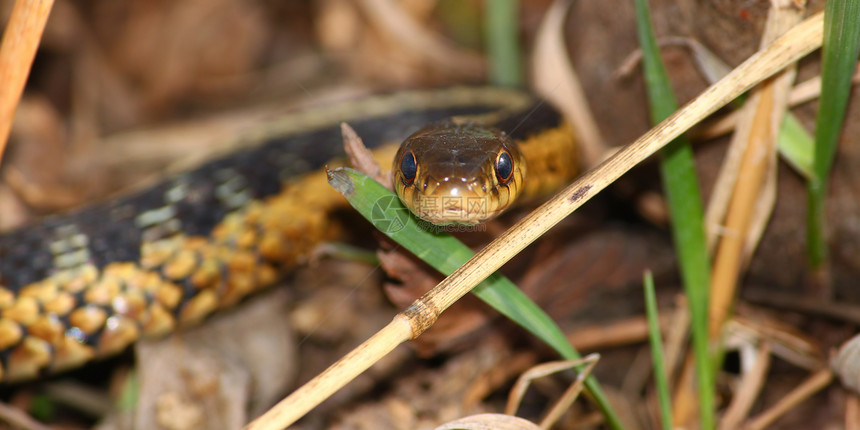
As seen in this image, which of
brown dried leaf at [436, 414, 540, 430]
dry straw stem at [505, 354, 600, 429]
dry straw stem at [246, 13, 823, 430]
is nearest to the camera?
dry straw stem at [246, 13, 823, 430]

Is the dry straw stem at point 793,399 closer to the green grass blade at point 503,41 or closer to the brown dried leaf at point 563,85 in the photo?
the brown dried leaf at point 563,85

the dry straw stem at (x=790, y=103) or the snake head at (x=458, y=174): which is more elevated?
the snake head at (x=458, y=174)

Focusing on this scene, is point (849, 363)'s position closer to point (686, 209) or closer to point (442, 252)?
point (686, 209)

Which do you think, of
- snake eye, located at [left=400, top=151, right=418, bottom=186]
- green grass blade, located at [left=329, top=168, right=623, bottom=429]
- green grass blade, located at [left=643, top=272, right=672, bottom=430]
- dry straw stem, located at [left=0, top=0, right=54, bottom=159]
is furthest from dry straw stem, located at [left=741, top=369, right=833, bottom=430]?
dry straw stem, located at [left=0, top=0, right=54, bottom=159]

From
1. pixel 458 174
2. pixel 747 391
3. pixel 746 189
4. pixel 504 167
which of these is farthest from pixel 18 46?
pixel 747 391

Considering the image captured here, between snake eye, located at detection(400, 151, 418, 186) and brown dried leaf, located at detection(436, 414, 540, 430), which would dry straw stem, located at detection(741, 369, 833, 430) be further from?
snake eye, located at detection(400, 151, 418, 186)

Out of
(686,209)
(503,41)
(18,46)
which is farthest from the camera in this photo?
(503,41)

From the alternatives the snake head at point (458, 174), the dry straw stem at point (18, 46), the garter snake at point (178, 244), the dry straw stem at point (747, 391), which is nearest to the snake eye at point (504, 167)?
the snake head at point (458, 174)
